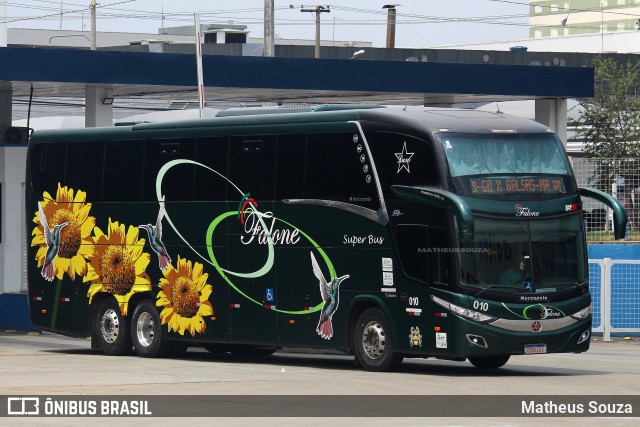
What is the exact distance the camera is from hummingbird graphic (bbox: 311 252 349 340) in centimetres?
2132

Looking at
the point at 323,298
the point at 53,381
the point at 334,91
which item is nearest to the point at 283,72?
the point at 334,91

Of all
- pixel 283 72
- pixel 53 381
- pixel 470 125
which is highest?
pixel 283 72

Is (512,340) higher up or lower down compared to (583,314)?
lower down

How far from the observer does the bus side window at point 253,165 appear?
2216cm

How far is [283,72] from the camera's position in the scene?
31984 mm

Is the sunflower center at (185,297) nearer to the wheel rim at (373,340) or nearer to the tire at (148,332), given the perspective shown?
the tire at (148,332)

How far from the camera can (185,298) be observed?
23.6 meters

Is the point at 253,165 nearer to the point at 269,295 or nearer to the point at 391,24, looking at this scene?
the point at 269,295

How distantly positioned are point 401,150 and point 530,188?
1815 mm

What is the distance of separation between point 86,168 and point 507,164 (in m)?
7.90

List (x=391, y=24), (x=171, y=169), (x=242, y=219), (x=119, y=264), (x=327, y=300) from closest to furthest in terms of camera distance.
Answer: (x=327, y=300), (x=242, y=219), (x=171, y=169), (x=119, y=264), (x=391, y=24)

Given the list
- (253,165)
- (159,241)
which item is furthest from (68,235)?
(253,165)

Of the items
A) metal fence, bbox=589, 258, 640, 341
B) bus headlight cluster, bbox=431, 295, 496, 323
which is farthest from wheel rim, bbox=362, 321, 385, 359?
metal fence, bbox=589, 258, 640, 341
